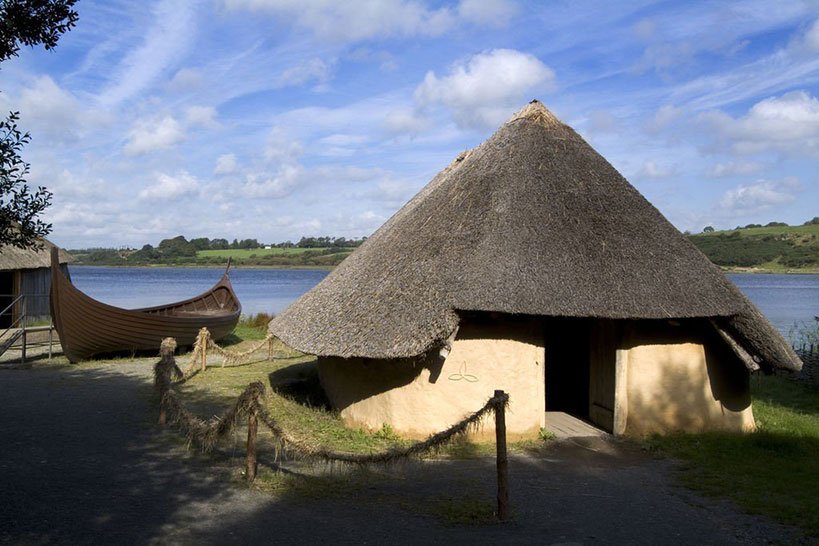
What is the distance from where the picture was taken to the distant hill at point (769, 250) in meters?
61.5

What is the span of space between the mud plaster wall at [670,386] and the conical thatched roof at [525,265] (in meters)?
0.64

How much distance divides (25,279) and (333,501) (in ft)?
66.0

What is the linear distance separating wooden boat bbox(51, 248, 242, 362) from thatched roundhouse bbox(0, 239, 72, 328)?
476cm

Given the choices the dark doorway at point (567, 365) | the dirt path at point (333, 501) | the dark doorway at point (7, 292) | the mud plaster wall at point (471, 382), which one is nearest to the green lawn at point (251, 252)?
the dark doorway at point (7, 292)

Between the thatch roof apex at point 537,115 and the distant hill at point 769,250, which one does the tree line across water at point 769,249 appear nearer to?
the distant hill at point 769,250

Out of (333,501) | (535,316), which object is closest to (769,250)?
(535,316)

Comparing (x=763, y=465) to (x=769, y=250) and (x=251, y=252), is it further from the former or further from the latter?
(x=251, y=252)

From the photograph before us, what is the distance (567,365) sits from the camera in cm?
1305

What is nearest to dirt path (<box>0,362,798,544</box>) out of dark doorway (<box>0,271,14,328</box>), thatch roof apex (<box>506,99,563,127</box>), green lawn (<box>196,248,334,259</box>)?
thatch roof apex (<box>506,99,563,127</box>)

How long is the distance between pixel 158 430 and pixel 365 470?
377 cm

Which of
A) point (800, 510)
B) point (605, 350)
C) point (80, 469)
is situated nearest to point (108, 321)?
point (80, 469)

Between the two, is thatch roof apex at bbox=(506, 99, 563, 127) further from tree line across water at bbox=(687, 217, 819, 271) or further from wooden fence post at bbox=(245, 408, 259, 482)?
tree line across water at bbox=(687, 217, 819, 271)

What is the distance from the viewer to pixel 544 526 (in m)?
6.00

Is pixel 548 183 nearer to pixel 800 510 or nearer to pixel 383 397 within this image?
pixel 383 397
